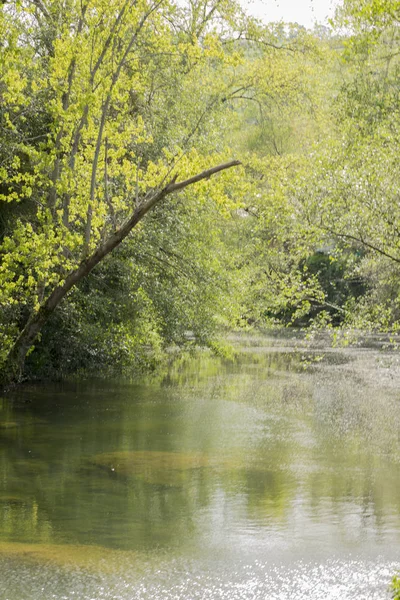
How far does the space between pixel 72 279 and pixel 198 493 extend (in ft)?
20.5

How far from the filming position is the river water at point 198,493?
952 cm

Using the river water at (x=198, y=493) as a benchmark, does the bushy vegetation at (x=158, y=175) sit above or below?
above

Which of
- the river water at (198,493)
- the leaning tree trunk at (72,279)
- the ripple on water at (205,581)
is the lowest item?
the ripple on water at (205,581)

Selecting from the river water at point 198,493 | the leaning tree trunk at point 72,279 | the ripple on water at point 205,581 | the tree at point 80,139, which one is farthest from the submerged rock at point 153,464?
the ripple on water at point 205,581

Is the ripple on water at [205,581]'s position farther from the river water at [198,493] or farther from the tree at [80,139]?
the tree at [80,139]

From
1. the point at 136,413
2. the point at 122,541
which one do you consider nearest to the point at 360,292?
the point at 136,413

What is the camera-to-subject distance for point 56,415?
63.5 feet

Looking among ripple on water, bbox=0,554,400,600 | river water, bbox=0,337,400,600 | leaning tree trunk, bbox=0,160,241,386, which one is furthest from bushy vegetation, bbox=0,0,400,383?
ripple on water, bbox=0,554,400,600

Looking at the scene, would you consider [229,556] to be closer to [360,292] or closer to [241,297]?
[241,297]

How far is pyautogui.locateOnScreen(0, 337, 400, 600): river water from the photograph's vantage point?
31.2 ft

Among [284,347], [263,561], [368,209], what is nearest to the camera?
[263,561]

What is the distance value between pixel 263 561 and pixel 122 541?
184cm

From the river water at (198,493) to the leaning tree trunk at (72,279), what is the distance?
100 centimetres

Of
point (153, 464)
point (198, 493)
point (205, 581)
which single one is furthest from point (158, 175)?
point (205, 581)
